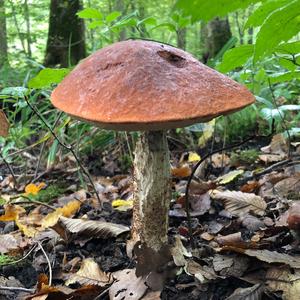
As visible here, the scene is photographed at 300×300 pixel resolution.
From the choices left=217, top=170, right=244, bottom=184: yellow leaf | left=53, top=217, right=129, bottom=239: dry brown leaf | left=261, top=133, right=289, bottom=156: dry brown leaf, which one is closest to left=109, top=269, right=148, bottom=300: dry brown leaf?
left=53, top=217, right=129, bottom=239: dry brown leaf

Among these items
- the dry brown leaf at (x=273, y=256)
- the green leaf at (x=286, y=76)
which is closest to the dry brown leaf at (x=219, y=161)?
the green leaf at (x=286, y=76)

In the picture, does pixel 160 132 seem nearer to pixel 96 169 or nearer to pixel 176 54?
pixel 176 54

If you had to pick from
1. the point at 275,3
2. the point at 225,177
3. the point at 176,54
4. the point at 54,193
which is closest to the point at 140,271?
the point at 176,54

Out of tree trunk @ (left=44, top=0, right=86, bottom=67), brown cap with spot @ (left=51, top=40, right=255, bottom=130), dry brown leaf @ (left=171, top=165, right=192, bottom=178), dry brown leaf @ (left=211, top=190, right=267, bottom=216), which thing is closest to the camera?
brown cap with spot @ (left=51, top=40, right=255, bottom=130)

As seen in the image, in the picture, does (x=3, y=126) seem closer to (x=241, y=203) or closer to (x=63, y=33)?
(x=241, y=203)

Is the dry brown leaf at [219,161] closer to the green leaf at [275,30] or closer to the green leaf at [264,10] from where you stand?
the green leaf at [264,10]

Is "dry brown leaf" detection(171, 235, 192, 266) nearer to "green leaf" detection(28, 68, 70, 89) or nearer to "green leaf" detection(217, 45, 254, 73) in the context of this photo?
"green leaf" detection(217, 45, 254, 73)

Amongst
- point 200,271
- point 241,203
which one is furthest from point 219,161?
point 200,271

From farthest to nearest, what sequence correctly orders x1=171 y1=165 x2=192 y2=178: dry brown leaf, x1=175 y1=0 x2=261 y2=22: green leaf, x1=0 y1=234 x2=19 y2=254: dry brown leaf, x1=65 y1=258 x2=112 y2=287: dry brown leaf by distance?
x1=171 y1=165 x2=192 y2=178: dry brown leaf
x1=0 y1=234 x2=19 y2=254: dry brown leaf
x1=65 y1=258 x2=112 y2=287: dry brown leaf
x1=175 y1=0 x2=261 y2=22: green leaf
